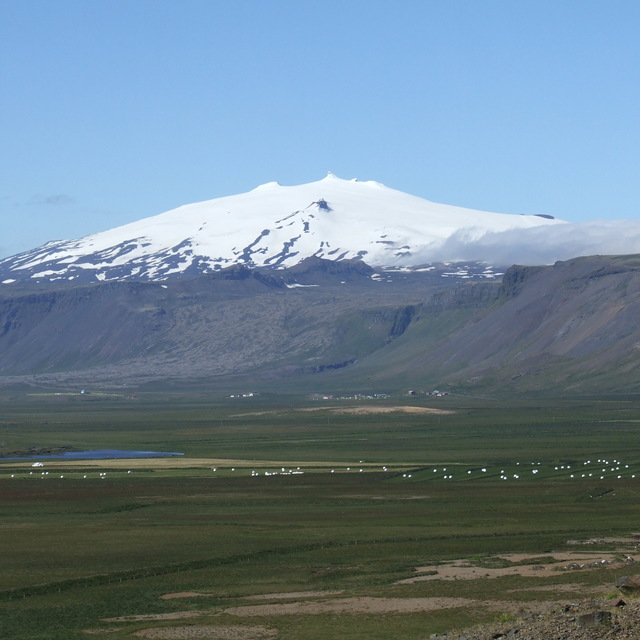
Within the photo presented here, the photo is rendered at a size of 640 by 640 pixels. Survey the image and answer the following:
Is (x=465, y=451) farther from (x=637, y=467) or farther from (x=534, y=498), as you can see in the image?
(x=534, y=498)

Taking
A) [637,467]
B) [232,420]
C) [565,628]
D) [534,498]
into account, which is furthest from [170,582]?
[232,420]

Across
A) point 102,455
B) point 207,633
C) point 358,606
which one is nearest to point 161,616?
point 207,633

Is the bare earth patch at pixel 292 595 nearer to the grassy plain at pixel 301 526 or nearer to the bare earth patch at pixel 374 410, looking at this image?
the grassy plain at pixel 301 526

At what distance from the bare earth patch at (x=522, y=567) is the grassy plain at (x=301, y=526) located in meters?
0.84

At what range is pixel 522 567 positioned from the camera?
54562 mm

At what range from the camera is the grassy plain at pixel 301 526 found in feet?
153

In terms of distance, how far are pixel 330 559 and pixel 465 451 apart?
6661 centimetres

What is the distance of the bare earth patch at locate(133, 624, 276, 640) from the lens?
42.6 m

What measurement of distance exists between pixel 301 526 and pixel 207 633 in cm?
2808

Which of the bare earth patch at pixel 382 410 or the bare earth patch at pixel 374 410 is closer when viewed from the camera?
the bare earth patch at pixel 382 410

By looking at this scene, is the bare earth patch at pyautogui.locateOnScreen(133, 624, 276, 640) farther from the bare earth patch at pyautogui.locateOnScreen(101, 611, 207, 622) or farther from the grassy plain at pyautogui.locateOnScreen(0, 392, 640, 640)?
the bare earth patch at pyautogui.locateOnScreen(101, 611, 207, 622)

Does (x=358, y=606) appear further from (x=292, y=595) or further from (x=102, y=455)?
(x=102, y=455)

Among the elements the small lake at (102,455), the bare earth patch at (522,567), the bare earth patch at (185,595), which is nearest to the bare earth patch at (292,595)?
the bare earth patch at (185,595)

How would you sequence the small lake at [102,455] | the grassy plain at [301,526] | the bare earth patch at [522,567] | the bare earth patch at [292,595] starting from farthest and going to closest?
1. the small lake at [102,455]
2. the bare earth patch at [522,567]
3. the bare earth patch at [292,595]
4. the grassy plain at [301,526]
